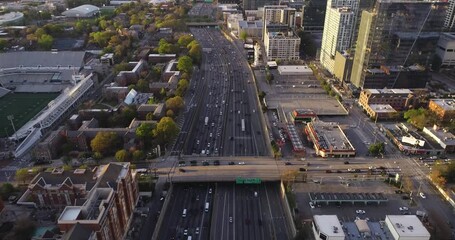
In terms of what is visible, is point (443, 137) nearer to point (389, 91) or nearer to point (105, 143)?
point (389, 91)

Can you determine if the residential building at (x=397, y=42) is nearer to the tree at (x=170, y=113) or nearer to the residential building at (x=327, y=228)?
the tree at (x=170, y=113)

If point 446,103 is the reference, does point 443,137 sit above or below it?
below

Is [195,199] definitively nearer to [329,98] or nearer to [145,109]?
[145,109]

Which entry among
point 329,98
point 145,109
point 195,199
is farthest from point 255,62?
point 195,199

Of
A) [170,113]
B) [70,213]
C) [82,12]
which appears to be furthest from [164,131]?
[82,12]

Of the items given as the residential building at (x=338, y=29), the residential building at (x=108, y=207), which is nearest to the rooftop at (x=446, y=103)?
the residential building at (x=338, y=29)

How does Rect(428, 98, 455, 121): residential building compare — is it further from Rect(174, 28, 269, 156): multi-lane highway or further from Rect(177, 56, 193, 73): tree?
Rect(177, 56, 193, 73): tree
